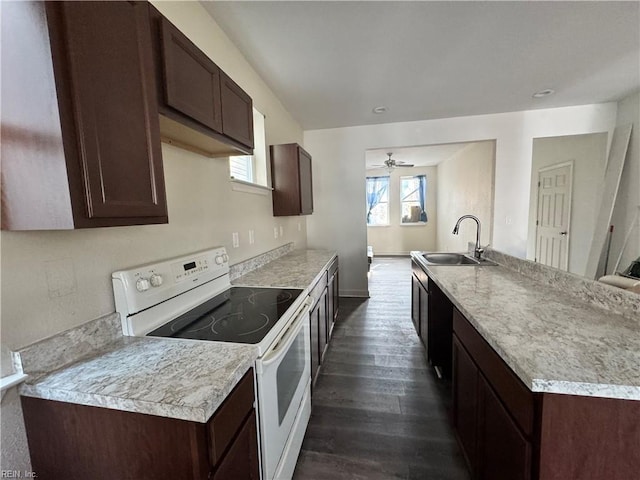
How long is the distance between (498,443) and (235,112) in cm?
197

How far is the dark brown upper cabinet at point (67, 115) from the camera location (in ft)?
2.14

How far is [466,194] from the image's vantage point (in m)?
5.13

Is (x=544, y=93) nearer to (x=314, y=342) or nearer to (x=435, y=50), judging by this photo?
(x=435, y=50)

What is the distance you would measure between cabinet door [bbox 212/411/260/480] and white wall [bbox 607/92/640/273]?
13.2ft

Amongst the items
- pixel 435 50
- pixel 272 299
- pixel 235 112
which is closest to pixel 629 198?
pixel 435 50

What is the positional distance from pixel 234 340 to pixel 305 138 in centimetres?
376

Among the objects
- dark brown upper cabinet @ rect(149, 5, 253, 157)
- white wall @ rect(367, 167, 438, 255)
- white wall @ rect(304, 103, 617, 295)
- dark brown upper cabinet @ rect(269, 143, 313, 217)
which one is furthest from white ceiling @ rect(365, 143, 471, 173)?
dark brown upper cabinet @ rect(149, 5, 253, 157)

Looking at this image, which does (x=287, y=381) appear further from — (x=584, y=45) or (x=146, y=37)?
(x=584, y=45)

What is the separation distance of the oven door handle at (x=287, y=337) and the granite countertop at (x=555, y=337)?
83cm

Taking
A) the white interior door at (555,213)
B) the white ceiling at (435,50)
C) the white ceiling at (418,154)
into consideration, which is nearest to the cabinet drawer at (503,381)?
the white ceiling at (435,50)

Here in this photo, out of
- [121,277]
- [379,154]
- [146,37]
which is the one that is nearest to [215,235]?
[121,277]

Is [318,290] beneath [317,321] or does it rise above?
above

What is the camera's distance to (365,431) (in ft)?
5.35

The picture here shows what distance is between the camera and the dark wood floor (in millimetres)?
1401
